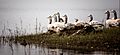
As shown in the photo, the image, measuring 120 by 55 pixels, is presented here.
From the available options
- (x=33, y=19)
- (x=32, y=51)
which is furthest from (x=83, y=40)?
(x=33, y=19)

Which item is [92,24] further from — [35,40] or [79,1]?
[79,1]

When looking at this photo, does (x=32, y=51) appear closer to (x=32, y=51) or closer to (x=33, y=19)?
(x=32, y=51)

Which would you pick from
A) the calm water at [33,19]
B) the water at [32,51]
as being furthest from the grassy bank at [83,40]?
the calm water at [33,19]

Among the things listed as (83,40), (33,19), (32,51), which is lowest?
(32,51)

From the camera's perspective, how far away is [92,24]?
14.0 m

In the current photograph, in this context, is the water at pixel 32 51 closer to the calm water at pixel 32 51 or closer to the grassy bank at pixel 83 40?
the calm water at pixel 32 51

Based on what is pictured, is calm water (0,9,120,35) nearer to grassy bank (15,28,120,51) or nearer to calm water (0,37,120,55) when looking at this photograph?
grassy bank (15,28,120,51)

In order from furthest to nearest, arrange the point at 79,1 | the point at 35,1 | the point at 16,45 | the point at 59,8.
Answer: the point at 35,1
the point at 59,8
the point at 79,1
the point at 16,45

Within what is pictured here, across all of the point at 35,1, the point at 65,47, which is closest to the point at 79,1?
the point at 35,1

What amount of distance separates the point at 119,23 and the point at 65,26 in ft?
6.14

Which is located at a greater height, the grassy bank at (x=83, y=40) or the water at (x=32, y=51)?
the grassy bank at (x=83, y=40)

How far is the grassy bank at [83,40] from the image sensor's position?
450 inches

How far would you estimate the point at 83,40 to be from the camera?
1198 centimetres

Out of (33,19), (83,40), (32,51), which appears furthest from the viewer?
(33,19)
